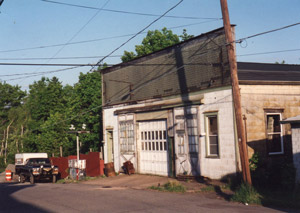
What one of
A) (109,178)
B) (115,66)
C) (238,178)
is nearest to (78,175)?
(109,178)

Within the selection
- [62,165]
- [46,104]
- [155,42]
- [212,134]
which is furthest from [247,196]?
[46,104]

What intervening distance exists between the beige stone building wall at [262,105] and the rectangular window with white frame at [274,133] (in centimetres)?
24

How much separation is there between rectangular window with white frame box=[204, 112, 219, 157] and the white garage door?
3556 millimetres

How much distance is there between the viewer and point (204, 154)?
18531 mm

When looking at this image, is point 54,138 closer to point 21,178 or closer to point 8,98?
point 21,178

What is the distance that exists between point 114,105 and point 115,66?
8.77 feet

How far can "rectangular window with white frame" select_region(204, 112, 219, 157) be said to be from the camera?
18.1 meters

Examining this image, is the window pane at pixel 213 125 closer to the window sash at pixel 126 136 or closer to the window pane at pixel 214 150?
the window pane at pixel 214 150

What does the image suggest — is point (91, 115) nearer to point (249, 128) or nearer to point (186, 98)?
point (186, 98)

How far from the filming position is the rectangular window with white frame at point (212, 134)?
59.4 feet

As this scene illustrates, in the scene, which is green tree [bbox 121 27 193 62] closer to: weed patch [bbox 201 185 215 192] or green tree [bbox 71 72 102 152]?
green tree [bbox 71 72 102 152]

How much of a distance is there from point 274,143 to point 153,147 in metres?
7.36

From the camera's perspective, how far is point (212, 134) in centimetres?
1836

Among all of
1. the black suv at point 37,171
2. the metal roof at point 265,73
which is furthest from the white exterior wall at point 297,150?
the black suv at point 37,171
